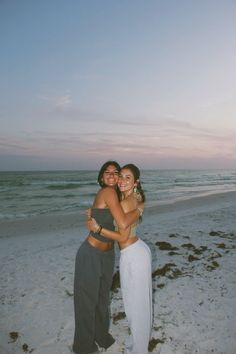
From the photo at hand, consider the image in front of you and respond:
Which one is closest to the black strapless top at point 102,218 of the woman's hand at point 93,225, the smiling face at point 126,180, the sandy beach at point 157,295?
the woman's hand at point 93,225

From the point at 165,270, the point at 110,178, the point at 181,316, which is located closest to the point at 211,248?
the point at 165,270

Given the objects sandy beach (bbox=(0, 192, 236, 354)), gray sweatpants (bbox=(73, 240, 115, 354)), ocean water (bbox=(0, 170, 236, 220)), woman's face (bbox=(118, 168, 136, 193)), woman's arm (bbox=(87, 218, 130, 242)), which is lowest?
ocean water (bbox=(0, 170, 236, 220))

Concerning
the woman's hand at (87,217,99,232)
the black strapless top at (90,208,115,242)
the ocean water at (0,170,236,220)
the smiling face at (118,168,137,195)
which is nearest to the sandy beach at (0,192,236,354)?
the black strapless top at (90,208,115,242)

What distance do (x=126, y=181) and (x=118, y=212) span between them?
0.46 metres

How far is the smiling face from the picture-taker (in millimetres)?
3703

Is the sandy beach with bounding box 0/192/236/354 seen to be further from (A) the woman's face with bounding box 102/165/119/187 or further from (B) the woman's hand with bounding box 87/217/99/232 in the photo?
(A) the woman's face with bounding box 102/165/119/187

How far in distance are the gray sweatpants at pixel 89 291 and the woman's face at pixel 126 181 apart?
0.88 m

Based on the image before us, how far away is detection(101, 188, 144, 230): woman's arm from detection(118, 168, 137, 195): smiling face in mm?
189

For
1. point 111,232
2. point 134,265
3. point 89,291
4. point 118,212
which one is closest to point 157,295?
point 89,291

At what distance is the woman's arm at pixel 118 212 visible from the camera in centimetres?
342

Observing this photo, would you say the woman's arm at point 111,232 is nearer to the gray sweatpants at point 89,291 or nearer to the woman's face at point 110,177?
the gray sweatpants at point 89,291

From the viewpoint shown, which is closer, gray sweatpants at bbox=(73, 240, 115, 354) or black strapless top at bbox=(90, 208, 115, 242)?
black strapless top at bbox=(90, 208, 115, 242)

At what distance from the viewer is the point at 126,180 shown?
370 centimetres

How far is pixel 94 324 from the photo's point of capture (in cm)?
403
